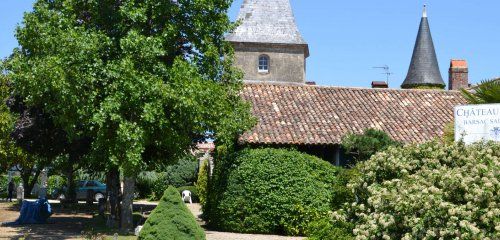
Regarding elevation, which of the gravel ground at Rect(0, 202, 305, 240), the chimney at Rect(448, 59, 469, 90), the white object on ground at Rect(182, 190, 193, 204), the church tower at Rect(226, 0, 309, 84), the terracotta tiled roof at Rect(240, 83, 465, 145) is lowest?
the gravel ground at Rect(0, 202, 305, 240)

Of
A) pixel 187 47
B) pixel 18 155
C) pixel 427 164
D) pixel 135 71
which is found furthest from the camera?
pixel 18 155

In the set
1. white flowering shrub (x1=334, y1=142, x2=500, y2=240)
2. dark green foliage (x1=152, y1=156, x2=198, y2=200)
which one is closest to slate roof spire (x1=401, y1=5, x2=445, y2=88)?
dark green foliage (x1=152, y1=156, x2=198, y2=200)

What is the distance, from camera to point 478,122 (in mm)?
12570

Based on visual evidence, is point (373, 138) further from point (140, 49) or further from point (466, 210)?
point (466, 210)

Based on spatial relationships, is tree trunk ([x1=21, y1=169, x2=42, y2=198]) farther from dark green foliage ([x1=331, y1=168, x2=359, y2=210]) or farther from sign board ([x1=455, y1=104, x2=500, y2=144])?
sign board ([x1=455, y1=104, x2=500, y2=144])

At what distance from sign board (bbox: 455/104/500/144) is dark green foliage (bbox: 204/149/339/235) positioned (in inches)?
390

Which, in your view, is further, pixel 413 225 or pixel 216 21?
pixel 216 21

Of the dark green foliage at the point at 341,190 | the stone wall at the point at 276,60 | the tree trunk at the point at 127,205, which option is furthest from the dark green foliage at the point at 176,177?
the dark green foliage at the point at 341,190

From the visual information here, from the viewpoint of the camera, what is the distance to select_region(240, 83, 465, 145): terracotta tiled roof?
25250mm

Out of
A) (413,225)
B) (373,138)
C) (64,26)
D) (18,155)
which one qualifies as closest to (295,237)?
(373,138)

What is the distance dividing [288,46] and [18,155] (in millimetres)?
18972

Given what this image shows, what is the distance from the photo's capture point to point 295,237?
22016 millimetres

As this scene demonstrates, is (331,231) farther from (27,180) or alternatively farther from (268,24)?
(268,24)

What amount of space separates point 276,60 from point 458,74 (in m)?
12.2
